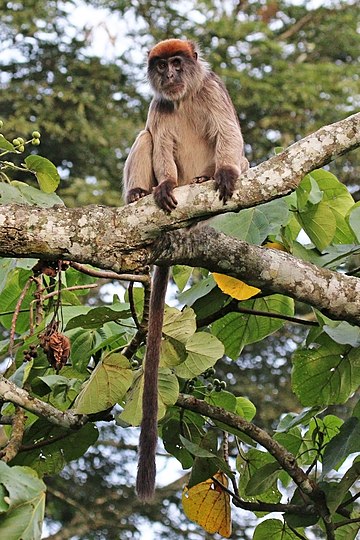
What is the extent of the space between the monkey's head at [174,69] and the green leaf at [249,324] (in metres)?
0.97

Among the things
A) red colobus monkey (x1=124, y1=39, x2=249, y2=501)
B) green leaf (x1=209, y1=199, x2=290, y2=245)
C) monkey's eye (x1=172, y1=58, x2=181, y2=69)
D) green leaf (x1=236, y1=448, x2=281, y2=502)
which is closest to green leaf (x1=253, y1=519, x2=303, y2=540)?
green leaf (x1=236, y1=448, x2=281, y2=502)

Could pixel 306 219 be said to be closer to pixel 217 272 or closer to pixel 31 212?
pixel 217 272

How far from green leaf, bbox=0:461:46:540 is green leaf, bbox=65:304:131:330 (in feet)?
2.64

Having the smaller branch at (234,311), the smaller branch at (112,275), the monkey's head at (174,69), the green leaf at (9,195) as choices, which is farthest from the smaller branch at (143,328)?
the monkey's head at (174,69)

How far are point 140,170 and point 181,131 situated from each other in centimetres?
29

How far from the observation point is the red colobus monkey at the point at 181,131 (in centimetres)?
360

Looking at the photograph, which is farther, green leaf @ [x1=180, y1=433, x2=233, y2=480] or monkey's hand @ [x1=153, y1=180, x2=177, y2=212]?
green leaf @ [x1=180, y1=433, x2=233, y2=480]

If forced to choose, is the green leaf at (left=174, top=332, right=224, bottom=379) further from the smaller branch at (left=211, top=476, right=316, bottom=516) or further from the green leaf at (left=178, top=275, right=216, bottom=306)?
the smaller branch at (left=211, top=476, right=316, bottom=516)

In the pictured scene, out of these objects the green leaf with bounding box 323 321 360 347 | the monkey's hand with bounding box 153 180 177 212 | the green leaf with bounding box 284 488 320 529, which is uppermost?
the monkey's hand with bounding box 153 180 177 212

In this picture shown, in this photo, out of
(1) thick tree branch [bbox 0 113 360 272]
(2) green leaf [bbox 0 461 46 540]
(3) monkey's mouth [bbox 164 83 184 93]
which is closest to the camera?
(2) green leaf [bbox 0 461 46 540]

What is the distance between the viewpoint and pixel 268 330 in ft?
11.5

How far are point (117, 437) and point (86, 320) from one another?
7.40m

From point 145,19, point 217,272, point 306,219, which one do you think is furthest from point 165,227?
point 145,19

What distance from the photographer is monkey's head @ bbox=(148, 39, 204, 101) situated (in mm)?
3857
